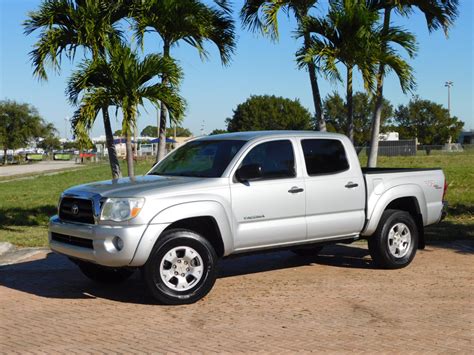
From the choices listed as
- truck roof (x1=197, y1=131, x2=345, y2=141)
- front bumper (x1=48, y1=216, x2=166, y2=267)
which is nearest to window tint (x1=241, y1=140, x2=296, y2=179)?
truck roof (x1=197, y1=131, x2=345, y2=141)

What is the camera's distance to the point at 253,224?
705 centimetres

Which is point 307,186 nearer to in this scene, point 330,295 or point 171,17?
point 330,295

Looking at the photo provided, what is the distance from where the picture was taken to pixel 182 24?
11.2 meters

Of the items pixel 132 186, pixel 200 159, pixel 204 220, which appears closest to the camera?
pixel 132 186

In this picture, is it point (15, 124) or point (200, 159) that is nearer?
point (200, 159)

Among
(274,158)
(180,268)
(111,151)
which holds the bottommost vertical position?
(180,268)

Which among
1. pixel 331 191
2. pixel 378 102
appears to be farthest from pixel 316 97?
pixel 331 191

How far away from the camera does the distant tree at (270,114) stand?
3147 inches

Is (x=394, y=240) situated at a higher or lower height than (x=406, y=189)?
lower

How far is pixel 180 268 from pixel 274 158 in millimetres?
1838

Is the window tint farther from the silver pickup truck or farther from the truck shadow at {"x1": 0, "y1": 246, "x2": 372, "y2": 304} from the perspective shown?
the truck shadow at {"x1": 0, "y1": 246, "x2": 372, "y2": 304}

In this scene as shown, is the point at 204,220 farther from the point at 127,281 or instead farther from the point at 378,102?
the point at 378,102

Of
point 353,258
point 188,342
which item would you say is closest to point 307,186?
point 353,258

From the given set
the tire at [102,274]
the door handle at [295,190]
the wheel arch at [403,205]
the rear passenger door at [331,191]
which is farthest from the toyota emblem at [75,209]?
the wheel arch at [403,205]
